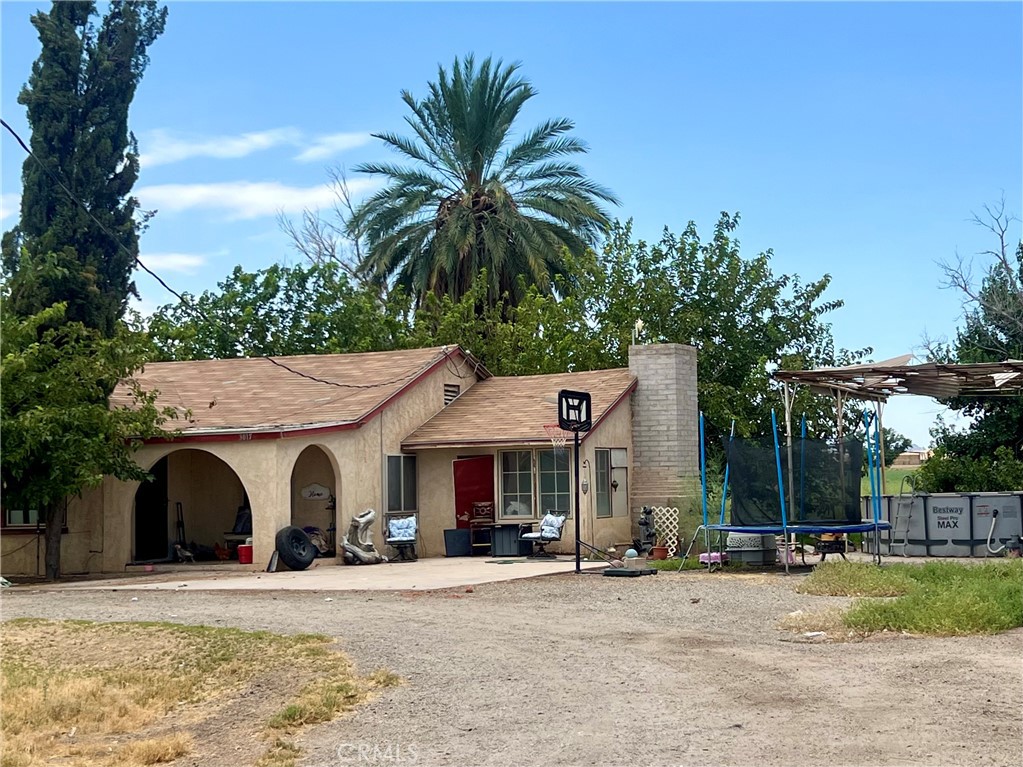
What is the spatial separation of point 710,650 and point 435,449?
46.7 ft

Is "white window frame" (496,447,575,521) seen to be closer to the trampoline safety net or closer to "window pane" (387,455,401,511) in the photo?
"window pane" (387,455,401,511)

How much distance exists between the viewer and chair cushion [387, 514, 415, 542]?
2296cm

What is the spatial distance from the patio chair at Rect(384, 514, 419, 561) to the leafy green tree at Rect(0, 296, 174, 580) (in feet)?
15.4

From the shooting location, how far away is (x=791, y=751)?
23.3 feet

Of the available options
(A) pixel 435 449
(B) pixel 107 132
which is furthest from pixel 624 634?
(B) pixel 107 132

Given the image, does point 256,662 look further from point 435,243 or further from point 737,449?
point 435,243

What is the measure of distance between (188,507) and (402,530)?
5199mm

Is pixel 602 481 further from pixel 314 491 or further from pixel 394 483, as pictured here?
pixel 314 491

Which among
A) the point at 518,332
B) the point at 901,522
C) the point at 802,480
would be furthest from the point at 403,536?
the point at 518,332

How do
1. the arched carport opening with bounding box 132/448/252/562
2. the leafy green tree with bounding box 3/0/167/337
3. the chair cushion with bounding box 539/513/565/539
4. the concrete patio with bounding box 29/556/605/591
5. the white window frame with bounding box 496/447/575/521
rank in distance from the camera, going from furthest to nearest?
the leafy green tree with bounding box 3/0/167/337 → the arched carport opening with bounding box 132/448/252/562 → the white window frame with bounding box 496/447/575/521 → the chair cushion with bounding box 539/513/565/539 → the concrete patio with bounding box 29/556/605/591

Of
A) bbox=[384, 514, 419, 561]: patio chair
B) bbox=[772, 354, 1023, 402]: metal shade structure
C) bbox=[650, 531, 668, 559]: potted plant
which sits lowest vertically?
bbox=[650, 531, 668, 559]: potted plant

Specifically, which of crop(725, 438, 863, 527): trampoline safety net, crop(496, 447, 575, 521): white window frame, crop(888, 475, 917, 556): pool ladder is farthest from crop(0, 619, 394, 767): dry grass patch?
crop(888, 475, 917, 556): pool ladder

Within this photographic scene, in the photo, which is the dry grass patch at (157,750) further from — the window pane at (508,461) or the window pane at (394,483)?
the window pane at (508,461)

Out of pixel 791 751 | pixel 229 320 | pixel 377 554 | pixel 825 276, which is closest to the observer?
pixel 791 751
